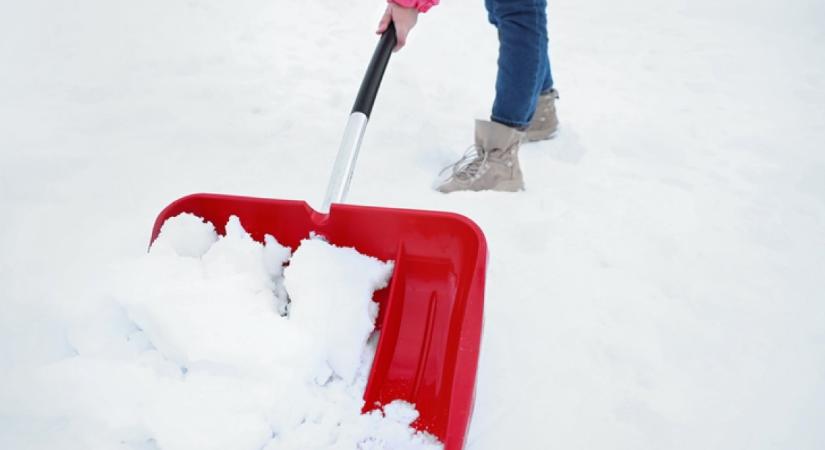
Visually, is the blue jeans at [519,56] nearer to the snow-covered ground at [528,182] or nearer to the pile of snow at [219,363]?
the snow-covered ground at [528,182]

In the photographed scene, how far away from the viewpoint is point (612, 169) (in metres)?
1.64

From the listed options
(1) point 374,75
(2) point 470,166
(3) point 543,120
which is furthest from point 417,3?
(3) point 543,120

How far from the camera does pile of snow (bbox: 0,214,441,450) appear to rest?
2.39 ft

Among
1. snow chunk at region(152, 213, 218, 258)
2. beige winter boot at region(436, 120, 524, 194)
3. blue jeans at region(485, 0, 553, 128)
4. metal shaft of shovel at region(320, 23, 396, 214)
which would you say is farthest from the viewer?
beige winter boot at region(436, 120, 524, 194)

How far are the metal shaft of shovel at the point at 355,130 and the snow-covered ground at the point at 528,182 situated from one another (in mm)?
360

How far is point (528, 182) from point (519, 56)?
362mm

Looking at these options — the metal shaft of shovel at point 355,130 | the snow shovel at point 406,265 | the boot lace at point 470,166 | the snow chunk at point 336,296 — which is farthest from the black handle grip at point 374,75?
the boot lace at point 470,166

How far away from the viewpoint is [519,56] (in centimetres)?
136

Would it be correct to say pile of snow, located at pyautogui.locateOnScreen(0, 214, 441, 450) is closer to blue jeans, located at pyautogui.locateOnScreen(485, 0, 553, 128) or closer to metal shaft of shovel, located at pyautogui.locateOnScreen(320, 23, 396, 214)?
metal shaft of shovel, located at pyautogui.locateOnScreen(320, 23, 396, 214)

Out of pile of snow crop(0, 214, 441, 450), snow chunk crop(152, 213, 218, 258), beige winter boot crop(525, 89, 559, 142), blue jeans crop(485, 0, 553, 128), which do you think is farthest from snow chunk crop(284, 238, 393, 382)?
beige winter boot crop(525, 89, 559, 142)

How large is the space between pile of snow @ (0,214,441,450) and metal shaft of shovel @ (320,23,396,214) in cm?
14

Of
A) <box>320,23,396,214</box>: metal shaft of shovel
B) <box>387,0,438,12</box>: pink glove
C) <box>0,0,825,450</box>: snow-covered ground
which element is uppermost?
<box>387,0,438,12</box>: pink glove

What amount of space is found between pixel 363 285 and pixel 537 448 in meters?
0.38

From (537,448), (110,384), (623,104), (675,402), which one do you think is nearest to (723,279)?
(675,402)
